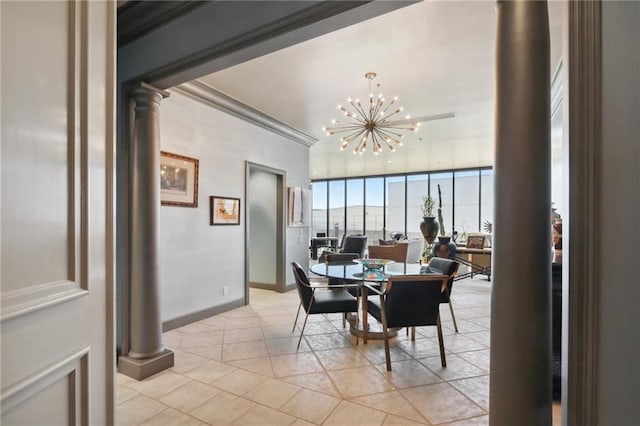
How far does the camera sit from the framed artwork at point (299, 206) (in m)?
5.75

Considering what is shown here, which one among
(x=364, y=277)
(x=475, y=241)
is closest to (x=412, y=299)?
(x=364, y=277)

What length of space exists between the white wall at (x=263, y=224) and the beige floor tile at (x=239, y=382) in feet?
10.0

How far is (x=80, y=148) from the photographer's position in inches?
32.6

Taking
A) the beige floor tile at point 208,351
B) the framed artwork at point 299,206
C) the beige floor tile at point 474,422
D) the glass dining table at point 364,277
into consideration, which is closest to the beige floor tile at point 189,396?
the beige floor tile at point 208,351

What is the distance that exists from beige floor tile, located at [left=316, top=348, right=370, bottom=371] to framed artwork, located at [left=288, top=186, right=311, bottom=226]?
2909mm

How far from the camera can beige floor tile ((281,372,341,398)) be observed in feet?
8.04

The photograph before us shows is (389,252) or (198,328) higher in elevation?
(389,252)

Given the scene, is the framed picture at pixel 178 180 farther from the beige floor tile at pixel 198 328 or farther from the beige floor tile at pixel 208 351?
the beige floor tile at pixel 208 351

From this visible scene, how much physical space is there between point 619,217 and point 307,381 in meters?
2.32

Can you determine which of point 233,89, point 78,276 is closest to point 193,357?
point 78,276

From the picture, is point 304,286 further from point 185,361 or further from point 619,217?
point 619,217

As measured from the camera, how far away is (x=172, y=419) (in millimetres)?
2098

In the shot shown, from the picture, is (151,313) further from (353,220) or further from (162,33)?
(353,220)

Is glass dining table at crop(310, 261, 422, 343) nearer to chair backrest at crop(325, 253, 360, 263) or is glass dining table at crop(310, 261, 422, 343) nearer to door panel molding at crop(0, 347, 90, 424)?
chair backrest at crop(325, 253, 360, 263)
